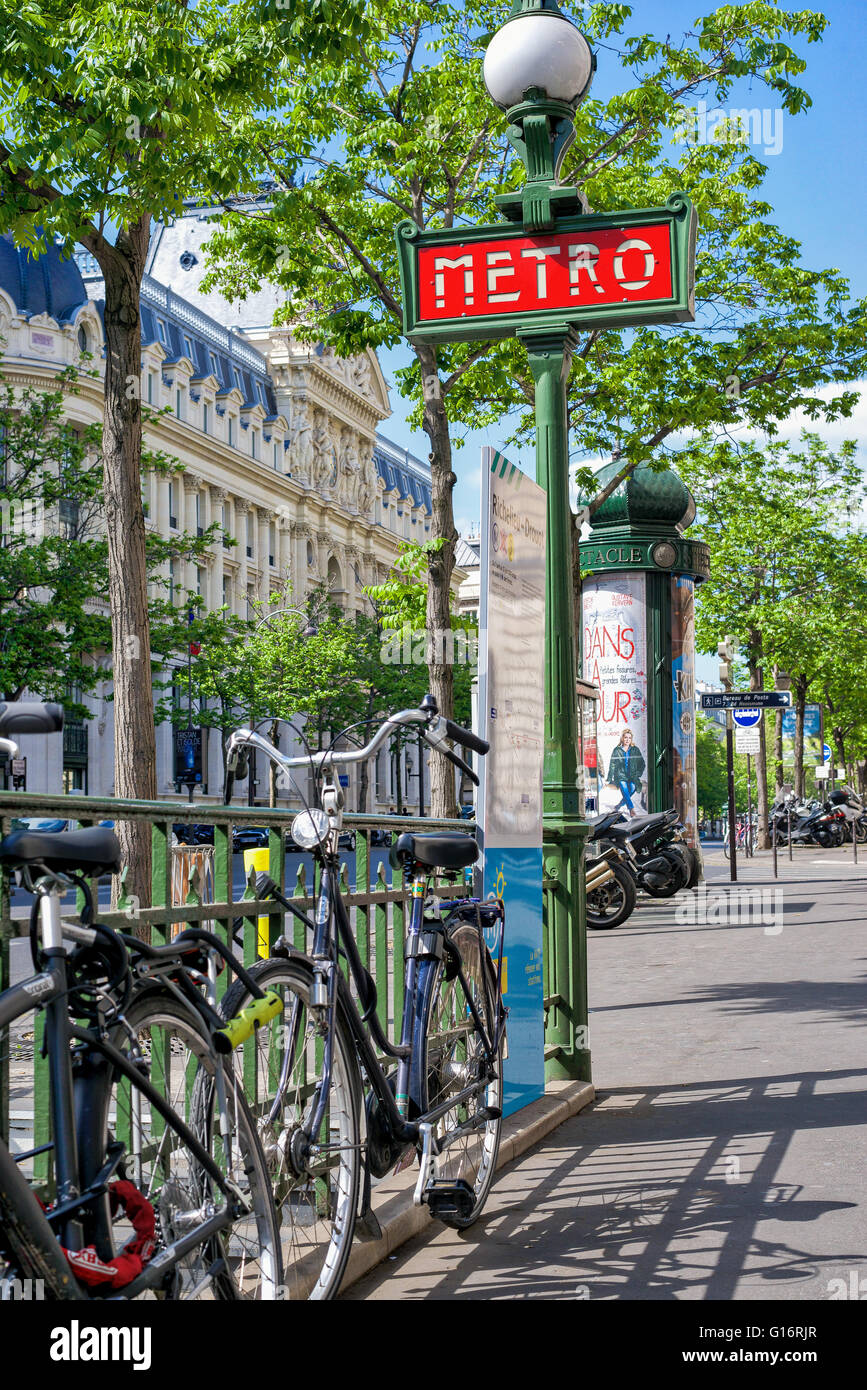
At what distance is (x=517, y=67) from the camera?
7.46 meters

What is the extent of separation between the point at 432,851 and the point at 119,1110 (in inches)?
70.5

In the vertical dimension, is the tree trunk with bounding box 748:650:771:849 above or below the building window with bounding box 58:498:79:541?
below

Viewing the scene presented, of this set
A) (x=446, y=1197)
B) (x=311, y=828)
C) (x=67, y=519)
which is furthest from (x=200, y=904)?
(x=67, y=519)

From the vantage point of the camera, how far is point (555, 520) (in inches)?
297

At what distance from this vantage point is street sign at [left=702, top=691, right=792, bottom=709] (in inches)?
952

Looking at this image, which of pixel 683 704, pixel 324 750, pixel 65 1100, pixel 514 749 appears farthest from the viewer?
pixel 683 704

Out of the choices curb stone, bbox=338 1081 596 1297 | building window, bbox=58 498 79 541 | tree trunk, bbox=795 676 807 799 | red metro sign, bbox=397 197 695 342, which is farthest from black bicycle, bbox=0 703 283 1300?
tree trunk, bbox=795 676 807 799

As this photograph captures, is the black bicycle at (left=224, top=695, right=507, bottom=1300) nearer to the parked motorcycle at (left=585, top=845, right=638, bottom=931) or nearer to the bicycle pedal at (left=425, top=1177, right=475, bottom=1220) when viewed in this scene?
the bicycle pedal at (left=425, top=1177, right=475, bottom=1220)

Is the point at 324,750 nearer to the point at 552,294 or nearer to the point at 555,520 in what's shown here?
the point at 555,520

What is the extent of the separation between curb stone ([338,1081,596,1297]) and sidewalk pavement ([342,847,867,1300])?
0.04m

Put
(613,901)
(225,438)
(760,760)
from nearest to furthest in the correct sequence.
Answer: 1. (613,901)
2. (760,760)
3. (225,438)

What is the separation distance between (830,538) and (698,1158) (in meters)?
35.6

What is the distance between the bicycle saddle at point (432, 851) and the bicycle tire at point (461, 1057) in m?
0.31
